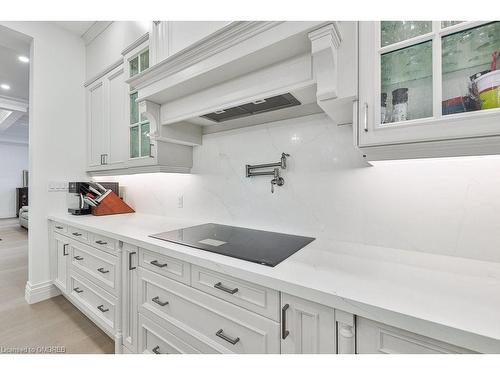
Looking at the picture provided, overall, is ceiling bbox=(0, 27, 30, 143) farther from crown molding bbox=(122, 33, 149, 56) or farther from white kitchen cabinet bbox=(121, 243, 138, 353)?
white kitchen cabinet bbox=(121, 243, 138, 353)

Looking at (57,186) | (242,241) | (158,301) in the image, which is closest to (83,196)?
(57,186)

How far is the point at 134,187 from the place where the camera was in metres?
2.43

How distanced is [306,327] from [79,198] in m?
2.39

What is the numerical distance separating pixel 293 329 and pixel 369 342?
235 mm

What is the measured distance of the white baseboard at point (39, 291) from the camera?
220 centimetres

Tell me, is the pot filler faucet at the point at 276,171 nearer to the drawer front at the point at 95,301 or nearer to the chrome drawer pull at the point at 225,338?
the chrome drawer pull at the point at 225,338

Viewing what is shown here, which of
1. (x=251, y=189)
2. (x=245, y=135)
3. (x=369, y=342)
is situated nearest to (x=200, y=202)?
(x=251, y=189)

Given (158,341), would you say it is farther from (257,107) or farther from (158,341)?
(257,107)

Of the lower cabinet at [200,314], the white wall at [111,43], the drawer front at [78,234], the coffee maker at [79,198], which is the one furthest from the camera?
the coffee maker at [79,198]

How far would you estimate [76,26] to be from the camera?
2.41 m

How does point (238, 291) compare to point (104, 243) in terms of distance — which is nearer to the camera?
point (238, 291)

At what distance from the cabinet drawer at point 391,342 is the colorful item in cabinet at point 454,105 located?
2.31 feet

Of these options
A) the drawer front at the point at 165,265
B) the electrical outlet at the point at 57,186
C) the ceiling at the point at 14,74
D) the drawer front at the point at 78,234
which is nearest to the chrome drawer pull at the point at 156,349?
the drawer front at the point at 165,265
